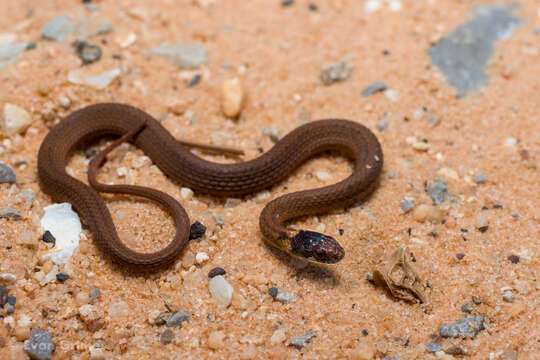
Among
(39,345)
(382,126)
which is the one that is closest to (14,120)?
(39,345)

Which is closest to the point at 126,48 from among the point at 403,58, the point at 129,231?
the point at 129,231

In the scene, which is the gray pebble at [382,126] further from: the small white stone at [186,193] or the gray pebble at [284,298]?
the gray pebble at [284,298]

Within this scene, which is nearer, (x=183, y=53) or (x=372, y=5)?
(x=183, y=53)

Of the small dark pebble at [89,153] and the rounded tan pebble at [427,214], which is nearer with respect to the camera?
the rounded tan pebble at [427,214]

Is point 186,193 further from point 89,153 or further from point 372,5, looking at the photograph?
point 372,5

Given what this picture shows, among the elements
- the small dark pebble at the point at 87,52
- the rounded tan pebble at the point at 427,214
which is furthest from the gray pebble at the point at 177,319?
the small dark pebble at the point at 87,52
